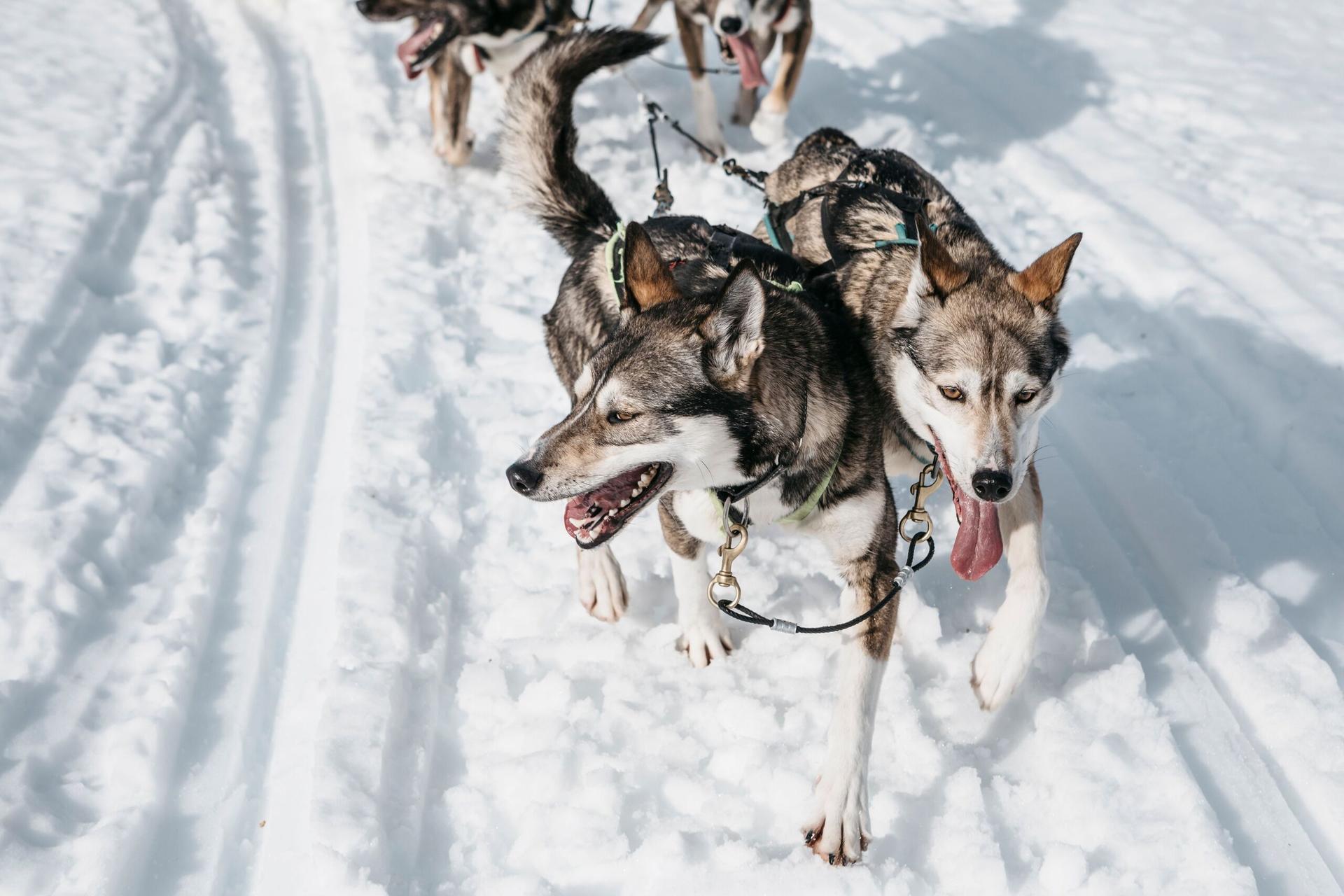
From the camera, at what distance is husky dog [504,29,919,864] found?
215cm

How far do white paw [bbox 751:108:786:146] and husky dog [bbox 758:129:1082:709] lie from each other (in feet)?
8.96

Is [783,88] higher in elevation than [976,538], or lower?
lower

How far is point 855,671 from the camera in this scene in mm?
2311

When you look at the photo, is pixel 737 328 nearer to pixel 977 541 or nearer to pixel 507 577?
pixel 977 541

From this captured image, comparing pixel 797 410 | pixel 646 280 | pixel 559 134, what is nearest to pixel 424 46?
pixel 559 134

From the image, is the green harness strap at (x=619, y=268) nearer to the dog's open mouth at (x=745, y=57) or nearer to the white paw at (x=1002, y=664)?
the white paw at (x=1002, y=664)

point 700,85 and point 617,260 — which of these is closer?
point 617,260

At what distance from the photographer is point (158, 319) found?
385 centimetres

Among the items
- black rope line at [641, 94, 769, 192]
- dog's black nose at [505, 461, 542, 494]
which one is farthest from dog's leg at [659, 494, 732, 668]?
black rope line at [641, 94, 769, 192]

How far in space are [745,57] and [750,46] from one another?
7 centimetres

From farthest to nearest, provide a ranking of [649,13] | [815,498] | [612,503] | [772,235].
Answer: [649,13], [772,235], [815,498], [612,503]

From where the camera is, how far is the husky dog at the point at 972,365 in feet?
7.50

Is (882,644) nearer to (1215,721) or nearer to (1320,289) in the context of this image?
(1215,721)

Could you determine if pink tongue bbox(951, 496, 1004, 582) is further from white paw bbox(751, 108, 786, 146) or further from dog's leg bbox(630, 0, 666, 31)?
dog's leg bbox(630, 0, 666, 31)
